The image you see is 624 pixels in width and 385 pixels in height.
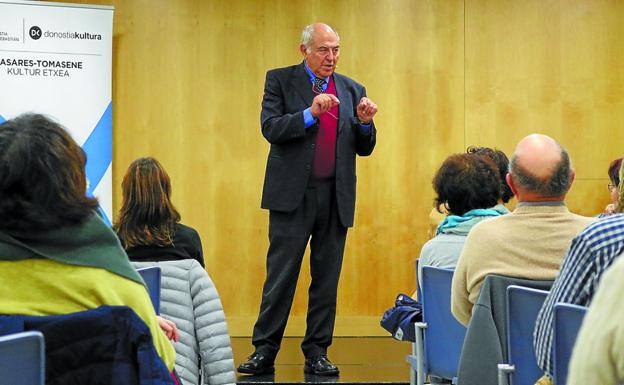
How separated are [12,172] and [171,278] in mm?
1670

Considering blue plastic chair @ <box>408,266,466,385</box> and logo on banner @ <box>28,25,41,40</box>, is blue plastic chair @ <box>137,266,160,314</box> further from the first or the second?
logo on banner @ <box>28,25,41,40</box>

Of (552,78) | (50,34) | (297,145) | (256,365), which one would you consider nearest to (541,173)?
(297,145)

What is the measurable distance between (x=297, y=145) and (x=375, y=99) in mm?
1952

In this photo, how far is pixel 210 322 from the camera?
12.6 ft

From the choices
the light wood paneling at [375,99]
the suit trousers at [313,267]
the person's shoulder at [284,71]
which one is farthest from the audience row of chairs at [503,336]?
the light wood paneling at [375,99]

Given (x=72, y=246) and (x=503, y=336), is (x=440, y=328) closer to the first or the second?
(x=503, y=336)

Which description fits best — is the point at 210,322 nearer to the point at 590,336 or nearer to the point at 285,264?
the point at 285,264

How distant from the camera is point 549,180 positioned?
3.25 metres

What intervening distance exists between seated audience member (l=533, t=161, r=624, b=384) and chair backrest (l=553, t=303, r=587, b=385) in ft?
0.20

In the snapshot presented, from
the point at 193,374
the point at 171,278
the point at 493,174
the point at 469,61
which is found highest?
the point at 469,61

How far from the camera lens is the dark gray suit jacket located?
5.58 metres

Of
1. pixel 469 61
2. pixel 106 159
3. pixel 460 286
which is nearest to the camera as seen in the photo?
pixel 460 286

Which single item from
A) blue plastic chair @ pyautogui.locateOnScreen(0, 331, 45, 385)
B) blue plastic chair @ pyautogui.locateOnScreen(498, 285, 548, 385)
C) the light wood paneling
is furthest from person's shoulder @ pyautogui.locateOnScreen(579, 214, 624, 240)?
the light wood paneling

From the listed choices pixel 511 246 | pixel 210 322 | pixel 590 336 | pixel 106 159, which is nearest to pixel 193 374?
pixel 210 322
